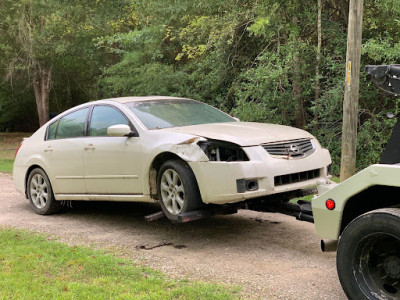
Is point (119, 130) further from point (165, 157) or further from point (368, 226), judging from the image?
point (368, 226)

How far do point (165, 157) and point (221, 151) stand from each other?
74 cm

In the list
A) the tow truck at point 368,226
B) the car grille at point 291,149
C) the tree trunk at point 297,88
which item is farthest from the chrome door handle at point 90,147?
the tree trunk at point 297,88

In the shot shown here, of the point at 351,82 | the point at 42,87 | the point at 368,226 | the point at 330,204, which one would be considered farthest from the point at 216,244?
the point at 42,87

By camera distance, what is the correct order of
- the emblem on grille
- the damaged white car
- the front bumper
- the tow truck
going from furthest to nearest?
the emblem on grille, the damaged white car, the front bumper, the tow truck

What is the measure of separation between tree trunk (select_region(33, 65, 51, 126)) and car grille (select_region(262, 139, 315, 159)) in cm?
1857

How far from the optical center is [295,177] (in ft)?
18.2

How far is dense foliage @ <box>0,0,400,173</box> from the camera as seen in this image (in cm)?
1213

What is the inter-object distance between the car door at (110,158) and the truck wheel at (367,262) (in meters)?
3.06

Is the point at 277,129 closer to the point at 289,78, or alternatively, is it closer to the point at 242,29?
the point at 289,78

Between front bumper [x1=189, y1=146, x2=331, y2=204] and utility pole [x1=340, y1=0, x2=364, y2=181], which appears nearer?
front bumper [x1=189, y1=146, x2=331, y2=204]

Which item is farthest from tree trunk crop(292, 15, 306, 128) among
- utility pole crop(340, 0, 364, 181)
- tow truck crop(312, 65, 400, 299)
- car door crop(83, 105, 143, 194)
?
tow truck crop(312, 65, 400, 299)

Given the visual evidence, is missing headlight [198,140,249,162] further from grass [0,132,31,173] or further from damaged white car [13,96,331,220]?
grass [0,132,31,173]

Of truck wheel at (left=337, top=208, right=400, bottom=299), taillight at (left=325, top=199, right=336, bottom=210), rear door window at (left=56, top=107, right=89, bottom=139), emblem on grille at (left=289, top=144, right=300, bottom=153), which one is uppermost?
rear door window at (left=56, top=107, right=89, bottom=139)

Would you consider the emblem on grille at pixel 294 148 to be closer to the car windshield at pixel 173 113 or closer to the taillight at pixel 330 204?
the car windshield at pixel 173 113
